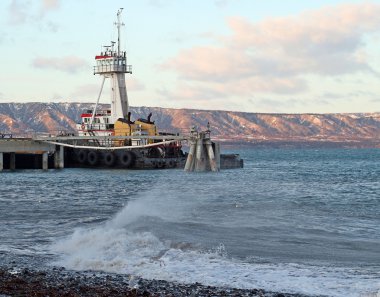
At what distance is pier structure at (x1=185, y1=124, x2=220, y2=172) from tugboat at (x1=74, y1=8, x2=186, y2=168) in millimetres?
1684

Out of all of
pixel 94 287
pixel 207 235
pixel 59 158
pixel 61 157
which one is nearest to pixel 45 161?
pixel 59 158

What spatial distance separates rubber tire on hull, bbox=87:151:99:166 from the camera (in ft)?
247

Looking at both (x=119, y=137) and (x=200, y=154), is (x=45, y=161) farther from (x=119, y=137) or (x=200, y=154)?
(x=200, y=154)

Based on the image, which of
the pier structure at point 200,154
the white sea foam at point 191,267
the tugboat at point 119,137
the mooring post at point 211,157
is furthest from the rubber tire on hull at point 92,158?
the white sea foam at point 191,267

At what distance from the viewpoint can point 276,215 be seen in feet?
107

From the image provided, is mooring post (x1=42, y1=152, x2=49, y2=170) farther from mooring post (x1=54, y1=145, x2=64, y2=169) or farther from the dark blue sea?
the dark blue sea

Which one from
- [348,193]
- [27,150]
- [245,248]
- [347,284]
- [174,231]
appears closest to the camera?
[347,284]

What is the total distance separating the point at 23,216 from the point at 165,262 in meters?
14.4

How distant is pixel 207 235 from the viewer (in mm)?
24875

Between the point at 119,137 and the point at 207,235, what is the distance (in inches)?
1795

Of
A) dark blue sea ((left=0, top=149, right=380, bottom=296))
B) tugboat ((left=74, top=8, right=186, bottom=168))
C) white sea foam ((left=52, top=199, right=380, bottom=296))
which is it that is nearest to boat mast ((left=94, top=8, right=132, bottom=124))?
tugboat ((left=74, top=8, right=186, bottom=168))

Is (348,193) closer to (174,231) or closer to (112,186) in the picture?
(112,186)

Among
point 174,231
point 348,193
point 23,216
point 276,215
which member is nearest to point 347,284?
point 174,231

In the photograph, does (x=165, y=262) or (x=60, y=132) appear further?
(x=60, y=132)
